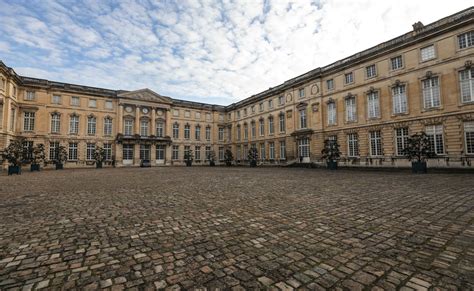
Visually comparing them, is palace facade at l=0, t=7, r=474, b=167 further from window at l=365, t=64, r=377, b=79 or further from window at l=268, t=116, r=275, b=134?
window at l=268, t=116, r=275, b=134

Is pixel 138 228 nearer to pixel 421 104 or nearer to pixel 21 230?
pixel 21 230

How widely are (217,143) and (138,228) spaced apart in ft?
134

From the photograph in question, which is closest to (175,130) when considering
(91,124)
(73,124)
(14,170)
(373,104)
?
(91,124)

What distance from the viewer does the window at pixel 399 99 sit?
67.4 ft

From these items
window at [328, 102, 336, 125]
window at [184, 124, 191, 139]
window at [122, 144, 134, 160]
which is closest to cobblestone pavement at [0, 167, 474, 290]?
window at [328, 102, 336, 125]

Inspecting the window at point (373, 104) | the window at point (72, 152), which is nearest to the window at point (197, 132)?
the window at point (72, 152)

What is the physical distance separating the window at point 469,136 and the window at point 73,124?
43.9 meters

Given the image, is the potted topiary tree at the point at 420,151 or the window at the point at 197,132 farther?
the window at the point at 197,132

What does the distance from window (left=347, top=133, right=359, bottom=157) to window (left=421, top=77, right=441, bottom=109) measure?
6.61 metres

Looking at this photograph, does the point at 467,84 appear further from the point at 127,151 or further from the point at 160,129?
the point at 127,151

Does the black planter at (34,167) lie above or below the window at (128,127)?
below

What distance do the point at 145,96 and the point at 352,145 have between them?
32043 millimetres

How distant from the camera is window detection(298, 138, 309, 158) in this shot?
95.1 feet

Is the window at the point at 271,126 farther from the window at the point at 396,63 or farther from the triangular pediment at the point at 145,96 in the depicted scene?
the triangular pediment at the point at 145,96
